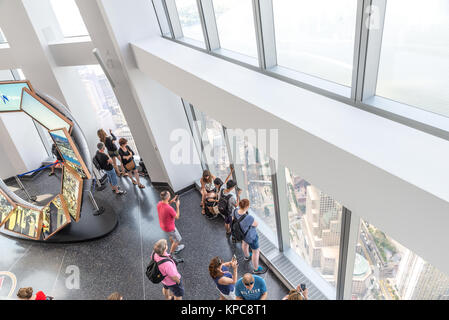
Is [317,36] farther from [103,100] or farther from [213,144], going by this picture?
[103,100]

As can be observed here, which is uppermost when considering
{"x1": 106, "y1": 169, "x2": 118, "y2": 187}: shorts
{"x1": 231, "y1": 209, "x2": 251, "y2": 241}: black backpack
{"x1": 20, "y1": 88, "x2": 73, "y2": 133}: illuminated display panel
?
{"x1": 20, "y1": 88, "x2": 73, "y2": 133}: illuminated display panel

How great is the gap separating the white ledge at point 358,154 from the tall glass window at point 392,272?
1.00 metres

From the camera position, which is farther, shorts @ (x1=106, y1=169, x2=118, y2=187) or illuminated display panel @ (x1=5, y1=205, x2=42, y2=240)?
shorts @ (x1=106, y1=169, x2=118, y2=187)

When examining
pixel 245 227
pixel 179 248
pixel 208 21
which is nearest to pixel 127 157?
pixel 179 248

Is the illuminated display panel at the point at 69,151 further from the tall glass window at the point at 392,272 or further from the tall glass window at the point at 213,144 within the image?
the tall glass window at the point at 392,272

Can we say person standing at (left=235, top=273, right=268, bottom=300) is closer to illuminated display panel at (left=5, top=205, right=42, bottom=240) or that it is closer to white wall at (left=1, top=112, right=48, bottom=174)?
illuminated display panel at (left=5, top=205, right=42, bottom=240)

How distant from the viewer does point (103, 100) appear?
772cm

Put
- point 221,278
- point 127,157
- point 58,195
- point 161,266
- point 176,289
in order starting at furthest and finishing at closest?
point 127,157 → point 58,195 → point 176,289 → point 161,266 → point 221,278

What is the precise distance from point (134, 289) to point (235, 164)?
2842mm

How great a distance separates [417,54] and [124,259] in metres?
5.52

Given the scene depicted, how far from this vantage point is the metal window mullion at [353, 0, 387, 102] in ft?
6.21

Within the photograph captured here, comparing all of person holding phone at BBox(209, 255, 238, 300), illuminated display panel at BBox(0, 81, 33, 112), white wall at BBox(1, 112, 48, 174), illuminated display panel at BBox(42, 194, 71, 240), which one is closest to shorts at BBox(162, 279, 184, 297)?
person holding phone at BBox(209, 255, 238, 300)

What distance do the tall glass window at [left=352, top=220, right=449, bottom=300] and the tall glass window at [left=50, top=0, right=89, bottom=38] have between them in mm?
7288

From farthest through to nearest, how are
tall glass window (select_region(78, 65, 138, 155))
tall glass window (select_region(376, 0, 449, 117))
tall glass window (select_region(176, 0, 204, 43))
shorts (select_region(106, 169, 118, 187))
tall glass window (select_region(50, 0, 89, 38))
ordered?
tall glass window (select_region(78, 65, 138, 155)) < shorts (select_region(106, 169, 118, 187)) < tall glass window (select_region(50, 0, 89, 38)) < tall glass window (select_region(176, 0, 204, 43)) < tall glass window (select_region(376, 0, 449, 117))
